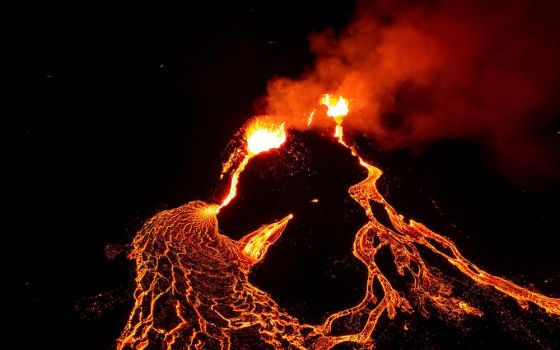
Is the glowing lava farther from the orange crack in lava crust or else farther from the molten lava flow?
the orange crack in lava crust

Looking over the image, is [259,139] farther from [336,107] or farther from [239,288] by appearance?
[239,288]

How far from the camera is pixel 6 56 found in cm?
607

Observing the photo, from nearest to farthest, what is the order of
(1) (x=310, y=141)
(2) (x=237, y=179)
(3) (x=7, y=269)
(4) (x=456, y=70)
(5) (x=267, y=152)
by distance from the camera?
(3) (x=7, y=269) < (2) (x=237, y=179) < (5) (x=267, y=152) < (1) (x=310, y=141) < (4) (x=456, y=70)

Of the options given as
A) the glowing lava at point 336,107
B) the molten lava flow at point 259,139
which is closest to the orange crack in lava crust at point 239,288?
the molten lava flow at point 259,139

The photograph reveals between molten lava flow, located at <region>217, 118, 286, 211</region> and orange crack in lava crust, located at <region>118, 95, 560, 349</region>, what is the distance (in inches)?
36.9

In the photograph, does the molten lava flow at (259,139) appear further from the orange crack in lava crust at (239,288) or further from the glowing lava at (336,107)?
the glowing lava at (336,107)

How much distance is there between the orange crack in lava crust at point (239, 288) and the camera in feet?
10.5

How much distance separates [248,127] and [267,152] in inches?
37.1

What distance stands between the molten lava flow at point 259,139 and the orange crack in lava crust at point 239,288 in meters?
0.94

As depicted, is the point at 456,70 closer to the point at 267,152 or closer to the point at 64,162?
the point at 267,152


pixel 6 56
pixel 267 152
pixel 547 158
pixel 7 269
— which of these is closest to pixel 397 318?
pixel 267 152

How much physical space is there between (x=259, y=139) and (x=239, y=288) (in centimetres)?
310

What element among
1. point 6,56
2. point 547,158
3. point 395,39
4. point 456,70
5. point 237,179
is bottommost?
point 547,158

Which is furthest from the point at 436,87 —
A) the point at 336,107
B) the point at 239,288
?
the point at 239,288
